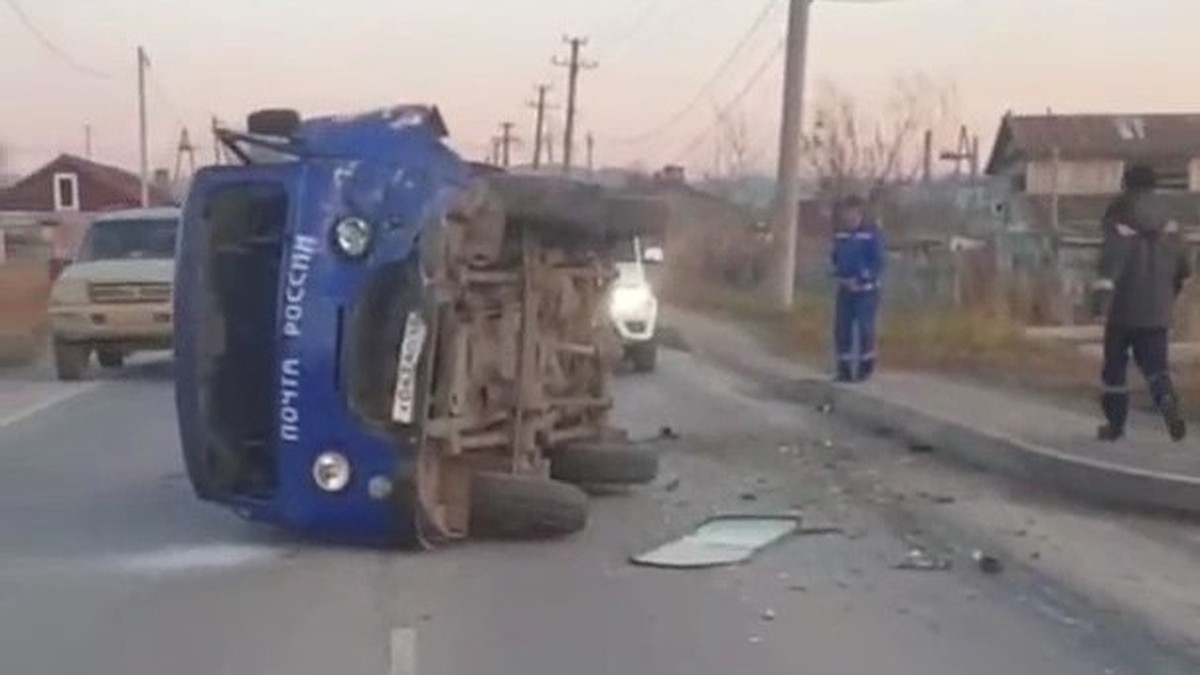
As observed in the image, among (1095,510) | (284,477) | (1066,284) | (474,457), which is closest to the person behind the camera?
(284,477)

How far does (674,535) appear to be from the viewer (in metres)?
10.6

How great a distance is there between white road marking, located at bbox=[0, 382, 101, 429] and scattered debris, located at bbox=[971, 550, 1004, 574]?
407 inches

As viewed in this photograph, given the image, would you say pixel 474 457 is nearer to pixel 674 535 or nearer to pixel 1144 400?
pixel 674 535

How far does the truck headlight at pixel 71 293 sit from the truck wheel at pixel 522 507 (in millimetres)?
14372

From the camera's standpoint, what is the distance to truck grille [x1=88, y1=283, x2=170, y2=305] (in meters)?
23.4

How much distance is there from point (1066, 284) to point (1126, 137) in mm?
47617

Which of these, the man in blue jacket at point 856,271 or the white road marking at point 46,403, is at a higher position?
the man in blue jacket at point 856,271

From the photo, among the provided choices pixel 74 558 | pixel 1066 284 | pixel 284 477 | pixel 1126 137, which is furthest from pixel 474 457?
pixel 1126 137

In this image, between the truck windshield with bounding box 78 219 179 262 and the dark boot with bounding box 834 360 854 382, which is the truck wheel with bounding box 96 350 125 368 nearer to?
the truck windshield with bounding box 78 219 179 262

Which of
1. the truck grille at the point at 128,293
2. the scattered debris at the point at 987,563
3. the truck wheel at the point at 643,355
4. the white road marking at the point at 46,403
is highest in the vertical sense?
the truck grille at the point at 128,293

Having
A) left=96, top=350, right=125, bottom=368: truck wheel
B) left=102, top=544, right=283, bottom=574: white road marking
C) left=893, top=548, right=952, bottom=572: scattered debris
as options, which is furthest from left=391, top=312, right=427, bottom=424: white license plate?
left=96, top=350, right=125, bottom=368: truck wheel

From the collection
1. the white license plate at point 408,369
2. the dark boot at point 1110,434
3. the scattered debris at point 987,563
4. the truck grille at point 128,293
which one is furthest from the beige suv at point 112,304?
the scattered debris at point 987,563

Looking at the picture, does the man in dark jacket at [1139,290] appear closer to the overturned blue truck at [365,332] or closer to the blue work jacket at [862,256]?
the overturned blue truck at [365,332]

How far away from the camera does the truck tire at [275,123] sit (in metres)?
9.72
